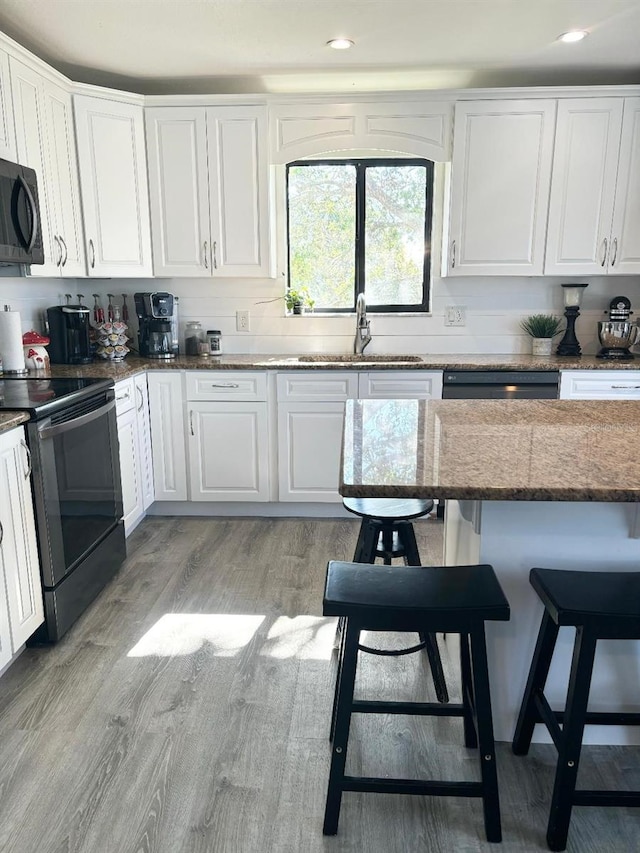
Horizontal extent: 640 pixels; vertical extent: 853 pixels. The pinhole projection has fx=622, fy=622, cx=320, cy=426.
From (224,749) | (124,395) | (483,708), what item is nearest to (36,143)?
(124,395)

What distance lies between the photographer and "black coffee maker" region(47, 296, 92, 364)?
334 centimetres

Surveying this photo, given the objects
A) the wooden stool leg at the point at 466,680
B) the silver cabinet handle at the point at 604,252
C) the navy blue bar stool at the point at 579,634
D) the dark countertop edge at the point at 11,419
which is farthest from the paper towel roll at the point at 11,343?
the silver cabinet handle at the point at 604,252

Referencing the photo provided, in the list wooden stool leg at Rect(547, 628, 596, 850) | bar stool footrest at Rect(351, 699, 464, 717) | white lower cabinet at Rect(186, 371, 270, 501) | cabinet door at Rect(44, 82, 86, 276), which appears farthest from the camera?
white lower cabinet at Rect(186, 371, 270, 501)

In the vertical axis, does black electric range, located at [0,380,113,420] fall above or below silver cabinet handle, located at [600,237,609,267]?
below

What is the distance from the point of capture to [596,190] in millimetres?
3516

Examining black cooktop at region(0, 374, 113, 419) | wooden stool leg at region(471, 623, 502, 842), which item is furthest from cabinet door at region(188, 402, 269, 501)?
wooden stool leg at region(471, 623, 502, 842)

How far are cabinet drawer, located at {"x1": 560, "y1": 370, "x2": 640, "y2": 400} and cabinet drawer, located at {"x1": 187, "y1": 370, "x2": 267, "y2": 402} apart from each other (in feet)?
5.53

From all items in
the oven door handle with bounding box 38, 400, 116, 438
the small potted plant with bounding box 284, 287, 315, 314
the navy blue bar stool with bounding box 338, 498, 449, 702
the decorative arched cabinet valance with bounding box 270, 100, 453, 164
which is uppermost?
the decorative arched cabinet valance with bounding box 270, 100, 453, 164

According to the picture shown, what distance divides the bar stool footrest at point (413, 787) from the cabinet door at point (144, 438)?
2.33 m

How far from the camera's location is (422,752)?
A: 5.95 feet

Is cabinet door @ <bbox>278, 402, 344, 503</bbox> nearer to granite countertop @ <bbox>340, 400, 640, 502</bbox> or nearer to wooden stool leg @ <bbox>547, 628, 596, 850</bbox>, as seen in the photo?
granite countertop @ <bbox>340, 400, 640, 502</bbox>

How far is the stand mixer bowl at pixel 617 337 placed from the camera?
3.67 metres

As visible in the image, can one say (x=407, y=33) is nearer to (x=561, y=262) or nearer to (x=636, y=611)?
(x=561, y=262)

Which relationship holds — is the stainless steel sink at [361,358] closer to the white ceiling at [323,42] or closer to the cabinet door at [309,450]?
the cabinet door at [309,450]
